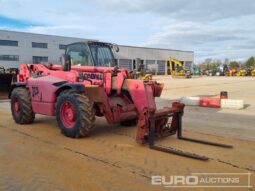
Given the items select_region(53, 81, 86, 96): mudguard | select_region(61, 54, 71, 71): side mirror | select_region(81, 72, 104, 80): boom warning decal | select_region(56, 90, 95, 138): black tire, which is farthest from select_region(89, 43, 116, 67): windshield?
select_region(56, 90, 95, 138): black tire

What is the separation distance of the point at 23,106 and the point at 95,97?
2.91 meters

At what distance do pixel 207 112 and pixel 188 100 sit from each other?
2.12 meters

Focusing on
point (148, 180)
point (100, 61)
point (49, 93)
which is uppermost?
point (100, 61)

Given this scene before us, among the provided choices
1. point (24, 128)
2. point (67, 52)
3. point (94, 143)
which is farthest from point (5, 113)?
point (94, 143)

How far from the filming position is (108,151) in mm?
6355

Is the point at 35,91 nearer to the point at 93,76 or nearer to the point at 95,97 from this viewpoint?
the point at 93,76

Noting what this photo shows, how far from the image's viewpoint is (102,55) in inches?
344

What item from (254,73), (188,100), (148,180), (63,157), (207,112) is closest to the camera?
(148,180)

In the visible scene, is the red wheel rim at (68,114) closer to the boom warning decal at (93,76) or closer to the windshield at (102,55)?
the boom warning decal at (93,76)

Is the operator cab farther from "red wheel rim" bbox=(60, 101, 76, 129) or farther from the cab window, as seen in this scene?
"red wheel rim" bbox=(60, 101, 76, 129)

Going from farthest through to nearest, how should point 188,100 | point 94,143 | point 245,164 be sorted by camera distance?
point 188,100, point 94,143, point 245,164

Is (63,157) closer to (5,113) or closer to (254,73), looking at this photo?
(5,113)

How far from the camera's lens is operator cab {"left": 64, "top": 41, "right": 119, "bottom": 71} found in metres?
8.45

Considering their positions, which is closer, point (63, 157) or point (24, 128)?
point (63, 157)
